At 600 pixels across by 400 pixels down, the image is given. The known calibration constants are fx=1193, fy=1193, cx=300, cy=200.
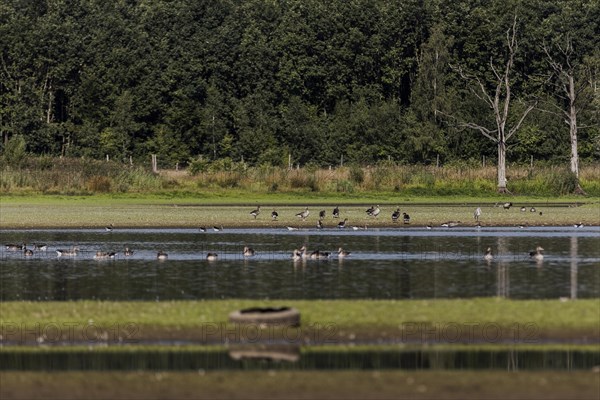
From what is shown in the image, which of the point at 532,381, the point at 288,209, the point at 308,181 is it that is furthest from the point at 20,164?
the point at 532,381

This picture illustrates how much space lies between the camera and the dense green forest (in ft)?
407

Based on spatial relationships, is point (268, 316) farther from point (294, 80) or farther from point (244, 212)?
point (294, 80)

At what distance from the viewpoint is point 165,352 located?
23297mm

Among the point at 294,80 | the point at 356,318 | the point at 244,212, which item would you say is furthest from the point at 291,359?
the point at 294,80

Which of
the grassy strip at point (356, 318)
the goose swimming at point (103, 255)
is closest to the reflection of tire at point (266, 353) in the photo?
the grassy strip at point (356, 318)

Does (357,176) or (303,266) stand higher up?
(357,176)

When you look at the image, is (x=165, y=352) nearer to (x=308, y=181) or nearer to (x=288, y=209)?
(x=288, y=209)

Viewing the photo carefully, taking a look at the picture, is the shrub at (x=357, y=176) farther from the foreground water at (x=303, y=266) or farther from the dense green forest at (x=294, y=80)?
the foreground water at (x=303, y=266)

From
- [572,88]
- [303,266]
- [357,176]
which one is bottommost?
[303,266]

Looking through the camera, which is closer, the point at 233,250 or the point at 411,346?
the point at 411,346

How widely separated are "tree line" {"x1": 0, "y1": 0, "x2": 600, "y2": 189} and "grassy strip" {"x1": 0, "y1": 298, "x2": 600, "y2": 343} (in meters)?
92.8

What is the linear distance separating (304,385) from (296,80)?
11669cm

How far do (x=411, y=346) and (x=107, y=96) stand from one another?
Answer: 112m

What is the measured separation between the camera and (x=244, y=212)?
229 feet
